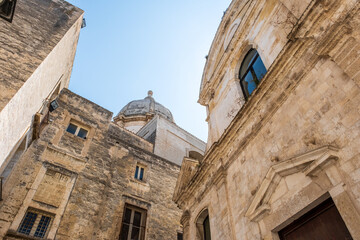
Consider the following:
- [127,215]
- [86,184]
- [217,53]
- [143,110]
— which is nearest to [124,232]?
[127,215]

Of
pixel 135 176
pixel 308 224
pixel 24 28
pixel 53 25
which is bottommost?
pixel 308 224

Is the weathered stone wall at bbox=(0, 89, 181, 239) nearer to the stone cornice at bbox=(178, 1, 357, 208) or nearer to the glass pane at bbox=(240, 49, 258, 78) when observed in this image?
the stone cornice at bbox=(178, 1, 357, 208)

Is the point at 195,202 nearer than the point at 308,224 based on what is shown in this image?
No

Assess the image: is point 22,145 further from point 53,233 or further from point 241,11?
point 241,11

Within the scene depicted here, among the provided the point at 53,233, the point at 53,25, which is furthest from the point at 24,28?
the point at 53,233

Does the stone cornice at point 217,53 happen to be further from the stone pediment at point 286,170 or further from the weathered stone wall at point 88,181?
the stone pediment at point 286,170

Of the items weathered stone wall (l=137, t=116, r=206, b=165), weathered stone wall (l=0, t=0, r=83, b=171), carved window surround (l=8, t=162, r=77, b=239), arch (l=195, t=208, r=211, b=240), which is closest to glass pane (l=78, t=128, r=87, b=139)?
carved window surround (l=8, t=162, r=77, b=239)

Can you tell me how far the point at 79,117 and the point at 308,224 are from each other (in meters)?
10.8

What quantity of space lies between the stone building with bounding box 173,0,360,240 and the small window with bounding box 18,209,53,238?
4.98 m

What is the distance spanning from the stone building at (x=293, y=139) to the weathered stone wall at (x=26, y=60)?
562cm

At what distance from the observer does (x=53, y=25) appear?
9047mm

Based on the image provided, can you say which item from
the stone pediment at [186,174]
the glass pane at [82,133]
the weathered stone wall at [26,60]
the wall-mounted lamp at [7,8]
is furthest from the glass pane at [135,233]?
the wall-mounted lamp at [7,8]

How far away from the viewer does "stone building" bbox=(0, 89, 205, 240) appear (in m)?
8.09

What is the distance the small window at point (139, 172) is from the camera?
1249 centimetres
